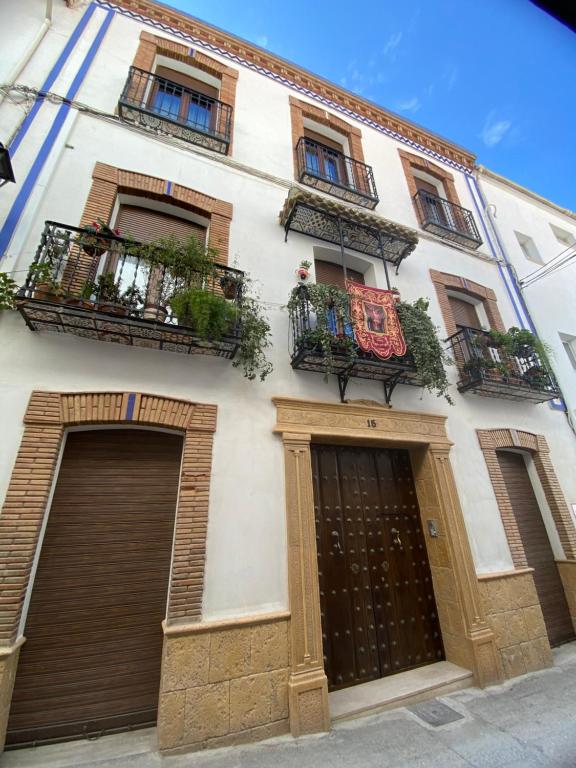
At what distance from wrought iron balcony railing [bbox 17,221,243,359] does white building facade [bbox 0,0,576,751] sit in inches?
1.6

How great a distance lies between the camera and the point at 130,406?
12.6ft

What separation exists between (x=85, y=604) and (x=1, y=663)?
26.8 inches

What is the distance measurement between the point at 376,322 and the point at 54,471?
4588mm

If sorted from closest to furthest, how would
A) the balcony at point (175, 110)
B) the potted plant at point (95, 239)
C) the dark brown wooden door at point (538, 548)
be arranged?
the potted plant at point (95, 239) < the dark brown wooden door at point (538, 548) < the balcony at point (175, 110)

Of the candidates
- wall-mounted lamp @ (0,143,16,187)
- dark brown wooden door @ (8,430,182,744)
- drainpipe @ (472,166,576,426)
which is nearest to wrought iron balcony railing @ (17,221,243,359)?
wall-mounted lamp @ (0,143,16,187)

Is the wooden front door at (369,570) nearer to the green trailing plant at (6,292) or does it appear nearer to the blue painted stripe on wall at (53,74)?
the green trailing plant at (6,292)

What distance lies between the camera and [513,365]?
6562 mm

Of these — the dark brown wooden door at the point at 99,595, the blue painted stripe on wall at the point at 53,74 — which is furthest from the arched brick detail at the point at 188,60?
the dark brown wooden door at the point at 99,595

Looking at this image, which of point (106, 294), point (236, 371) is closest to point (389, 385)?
point (236, 371)

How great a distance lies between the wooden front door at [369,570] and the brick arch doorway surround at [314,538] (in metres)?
0.23

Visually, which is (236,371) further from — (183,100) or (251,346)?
(183,100)

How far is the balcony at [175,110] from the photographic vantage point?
5795 mm

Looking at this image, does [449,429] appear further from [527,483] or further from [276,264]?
[276,264]

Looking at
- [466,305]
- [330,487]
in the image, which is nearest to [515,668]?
[330,487]
